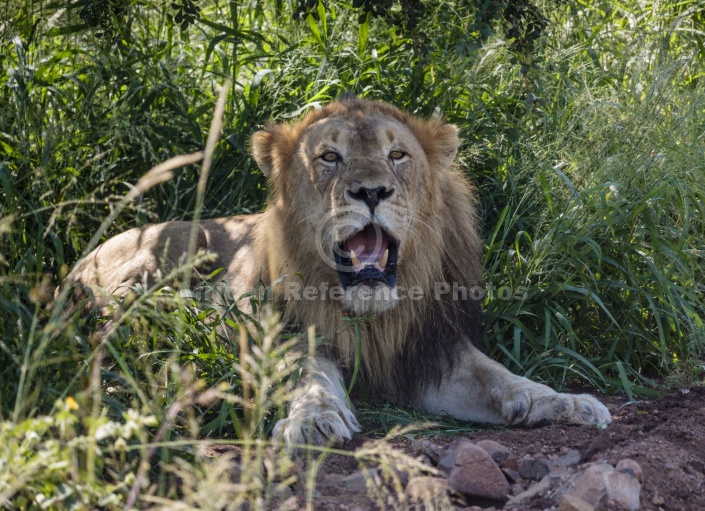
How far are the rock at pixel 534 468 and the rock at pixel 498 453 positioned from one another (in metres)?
0.03

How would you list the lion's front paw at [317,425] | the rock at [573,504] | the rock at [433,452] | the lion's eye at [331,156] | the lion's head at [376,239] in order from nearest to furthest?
the rock at [573,504], the rock at [433,452], the lion's front paw at [317,425], the lion's head at [376,239], the lion's eye at [331,156]

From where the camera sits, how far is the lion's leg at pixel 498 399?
3.68m

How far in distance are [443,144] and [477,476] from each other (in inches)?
77.3

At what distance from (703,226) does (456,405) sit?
1880 mm

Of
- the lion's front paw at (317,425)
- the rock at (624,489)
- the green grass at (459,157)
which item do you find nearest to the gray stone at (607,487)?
the rock at (624,489)

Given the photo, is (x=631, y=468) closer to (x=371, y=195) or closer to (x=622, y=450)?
(x=622, y=450)

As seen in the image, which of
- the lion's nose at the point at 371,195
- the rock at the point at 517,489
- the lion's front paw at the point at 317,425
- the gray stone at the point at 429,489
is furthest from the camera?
the lion's nose at the point at 371,195

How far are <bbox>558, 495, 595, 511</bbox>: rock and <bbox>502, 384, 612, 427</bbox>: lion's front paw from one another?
44.4 inches

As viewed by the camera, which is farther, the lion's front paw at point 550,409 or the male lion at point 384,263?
the male lion at point 384,263

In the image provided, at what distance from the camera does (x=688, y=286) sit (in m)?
4.88

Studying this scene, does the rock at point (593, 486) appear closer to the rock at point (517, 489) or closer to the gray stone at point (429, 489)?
the rock at point (517, 489)

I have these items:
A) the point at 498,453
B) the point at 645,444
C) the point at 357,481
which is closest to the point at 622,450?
the point at 645,444

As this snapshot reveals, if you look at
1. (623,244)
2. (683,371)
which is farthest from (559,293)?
(683,371)

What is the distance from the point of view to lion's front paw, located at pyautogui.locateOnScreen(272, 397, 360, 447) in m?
3.26
